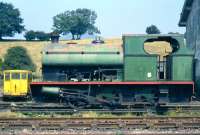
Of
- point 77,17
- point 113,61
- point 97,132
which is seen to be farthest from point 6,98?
point 77,17

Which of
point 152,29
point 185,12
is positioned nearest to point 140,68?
point 185,12

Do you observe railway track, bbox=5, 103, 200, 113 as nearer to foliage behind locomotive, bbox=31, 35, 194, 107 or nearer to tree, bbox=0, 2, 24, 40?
foliage behind locomotive, bbox=31, 35, 194, 107

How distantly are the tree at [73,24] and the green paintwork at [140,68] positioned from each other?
254 feet

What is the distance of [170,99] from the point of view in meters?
19.3

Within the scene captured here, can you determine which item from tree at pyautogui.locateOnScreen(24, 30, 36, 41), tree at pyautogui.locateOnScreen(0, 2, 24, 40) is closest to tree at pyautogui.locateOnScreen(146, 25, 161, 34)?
tree at pyautogui.locateOnScreen(24, 30, 36, 41)

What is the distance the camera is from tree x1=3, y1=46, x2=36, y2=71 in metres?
47.8

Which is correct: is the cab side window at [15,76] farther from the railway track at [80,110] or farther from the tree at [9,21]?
the tree at [9,21]

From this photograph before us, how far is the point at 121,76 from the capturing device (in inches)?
766

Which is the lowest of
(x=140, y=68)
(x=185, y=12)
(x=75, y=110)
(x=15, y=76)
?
(x=75, y=110)

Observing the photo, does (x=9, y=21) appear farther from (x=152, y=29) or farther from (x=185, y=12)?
(x=185, y=12)

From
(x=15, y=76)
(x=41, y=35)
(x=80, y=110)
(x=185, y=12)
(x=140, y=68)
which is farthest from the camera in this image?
(x=41, y=35)

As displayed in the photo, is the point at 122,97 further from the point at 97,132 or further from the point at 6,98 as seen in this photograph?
the point at 6,98

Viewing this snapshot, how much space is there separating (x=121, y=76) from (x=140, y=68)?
93 cm

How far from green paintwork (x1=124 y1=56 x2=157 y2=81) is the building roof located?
1542 centimetres
